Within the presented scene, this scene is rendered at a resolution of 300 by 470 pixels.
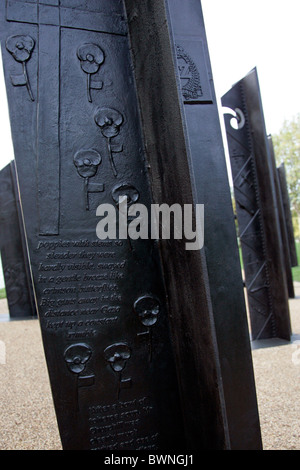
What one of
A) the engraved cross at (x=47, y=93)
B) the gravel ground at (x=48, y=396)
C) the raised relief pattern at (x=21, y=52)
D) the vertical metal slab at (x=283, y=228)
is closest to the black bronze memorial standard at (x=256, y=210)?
the gravel ground at (x=48, y=396)

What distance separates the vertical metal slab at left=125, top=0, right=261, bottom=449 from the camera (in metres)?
1.94

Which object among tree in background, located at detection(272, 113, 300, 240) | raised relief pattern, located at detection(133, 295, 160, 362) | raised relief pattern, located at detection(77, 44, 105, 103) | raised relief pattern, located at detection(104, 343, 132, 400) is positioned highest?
tree in background, located at detection(272, 113, 300, 240)

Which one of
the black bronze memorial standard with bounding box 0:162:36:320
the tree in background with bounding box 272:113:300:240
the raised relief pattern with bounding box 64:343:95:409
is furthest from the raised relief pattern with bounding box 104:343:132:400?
the tree in background with bounding box 272:113:300:240

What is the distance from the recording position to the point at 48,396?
447 centimetres

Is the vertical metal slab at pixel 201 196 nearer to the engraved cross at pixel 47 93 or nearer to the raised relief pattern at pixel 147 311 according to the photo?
the raised relief pattern at pixel 147 311

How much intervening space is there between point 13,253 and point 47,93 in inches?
304

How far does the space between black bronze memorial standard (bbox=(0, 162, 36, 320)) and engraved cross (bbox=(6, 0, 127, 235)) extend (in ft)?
24.7

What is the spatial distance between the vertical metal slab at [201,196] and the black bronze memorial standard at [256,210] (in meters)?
3.93

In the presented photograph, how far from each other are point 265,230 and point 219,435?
4.44m

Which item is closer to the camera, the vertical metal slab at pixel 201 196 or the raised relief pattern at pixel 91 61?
the vertical metal slab at pixel 201 196

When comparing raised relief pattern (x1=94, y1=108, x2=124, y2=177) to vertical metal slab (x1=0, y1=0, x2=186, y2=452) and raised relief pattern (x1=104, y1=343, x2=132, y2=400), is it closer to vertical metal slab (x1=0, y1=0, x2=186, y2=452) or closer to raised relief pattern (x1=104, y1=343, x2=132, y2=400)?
vertical metal slab (x1=0, y1=0, x2=186, y2=452)

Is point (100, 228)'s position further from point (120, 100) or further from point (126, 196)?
point (120, 100)

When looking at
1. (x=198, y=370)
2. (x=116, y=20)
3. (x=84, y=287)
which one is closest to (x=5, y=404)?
(x=84, y=287)

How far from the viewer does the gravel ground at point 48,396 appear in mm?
3277
